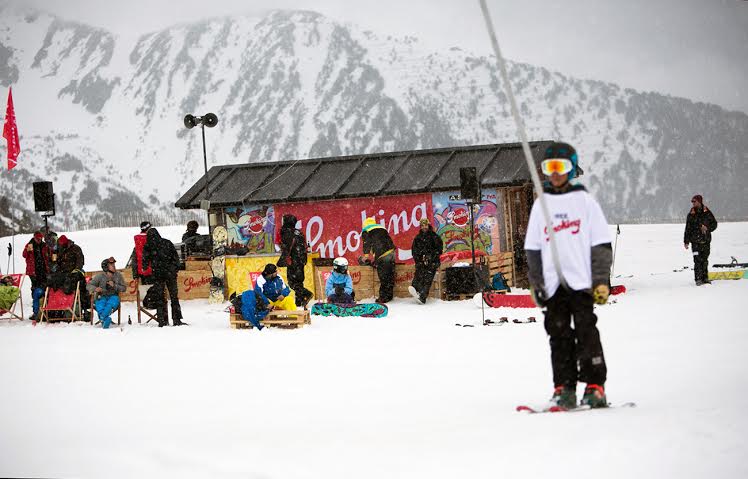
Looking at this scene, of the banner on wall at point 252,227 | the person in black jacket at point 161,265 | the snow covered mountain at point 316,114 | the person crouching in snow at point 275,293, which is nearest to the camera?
the person crouching in snow at point 275,293

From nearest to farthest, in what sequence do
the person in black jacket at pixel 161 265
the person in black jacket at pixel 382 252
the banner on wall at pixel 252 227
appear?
the person in black jacket at pixel 161 265 < the person in black jacket at pixel 382 252 < the banner on wall at pixel 252 227

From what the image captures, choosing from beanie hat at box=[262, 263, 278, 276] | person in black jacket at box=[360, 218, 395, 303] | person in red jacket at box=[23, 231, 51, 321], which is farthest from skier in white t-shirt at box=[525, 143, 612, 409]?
person in red jacket at box=[23, 231, 51, 321]

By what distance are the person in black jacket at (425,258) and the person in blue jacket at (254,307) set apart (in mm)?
4652

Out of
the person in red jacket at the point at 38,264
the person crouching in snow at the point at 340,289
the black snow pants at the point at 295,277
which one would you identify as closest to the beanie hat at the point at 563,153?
the person crouching in snow at the point at 340,289

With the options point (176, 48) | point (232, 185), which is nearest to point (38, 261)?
point (232, 185)

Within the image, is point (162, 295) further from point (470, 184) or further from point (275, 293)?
point (470, 184)

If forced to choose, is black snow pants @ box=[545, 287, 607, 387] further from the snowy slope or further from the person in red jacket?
the person in red jacket

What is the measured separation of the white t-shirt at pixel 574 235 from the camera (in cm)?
597

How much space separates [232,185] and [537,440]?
19.1 m

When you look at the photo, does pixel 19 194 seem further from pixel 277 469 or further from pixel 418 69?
pixel 277 469

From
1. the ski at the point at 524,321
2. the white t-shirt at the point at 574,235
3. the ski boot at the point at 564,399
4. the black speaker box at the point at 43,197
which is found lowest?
the ski at the point at 524,321

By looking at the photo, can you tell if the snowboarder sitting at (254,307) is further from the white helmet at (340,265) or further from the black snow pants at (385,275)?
the black snow pants at (385,275)

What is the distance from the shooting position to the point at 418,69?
17562 centimetres

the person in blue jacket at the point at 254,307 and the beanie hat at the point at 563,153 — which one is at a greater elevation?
the beanie hat at the point at 563,153
